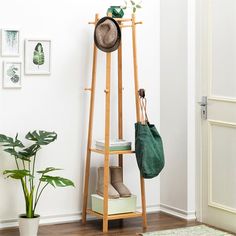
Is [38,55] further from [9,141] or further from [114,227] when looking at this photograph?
[114,227]

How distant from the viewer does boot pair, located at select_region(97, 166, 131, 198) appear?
188 inches

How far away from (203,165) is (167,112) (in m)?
0.56

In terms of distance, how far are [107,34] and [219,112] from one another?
1.02 meters

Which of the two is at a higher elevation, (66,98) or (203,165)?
(66,98)

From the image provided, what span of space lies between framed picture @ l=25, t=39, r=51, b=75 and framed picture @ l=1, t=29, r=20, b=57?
2.9 inches

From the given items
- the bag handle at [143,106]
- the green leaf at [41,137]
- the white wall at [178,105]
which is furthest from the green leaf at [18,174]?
the white wall at [178,105]

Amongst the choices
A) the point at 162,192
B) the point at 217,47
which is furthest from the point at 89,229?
the point at 217,47

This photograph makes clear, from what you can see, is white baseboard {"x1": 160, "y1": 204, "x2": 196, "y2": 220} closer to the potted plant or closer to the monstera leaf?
the potted plant

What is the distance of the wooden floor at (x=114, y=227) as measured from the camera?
463 cm

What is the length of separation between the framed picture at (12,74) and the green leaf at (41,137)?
1.27 feet

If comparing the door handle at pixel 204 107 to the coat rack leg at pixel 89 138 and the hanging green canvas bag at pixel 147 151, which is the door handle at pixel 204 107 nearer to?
the hanging green canvas bag at pixel 147 151

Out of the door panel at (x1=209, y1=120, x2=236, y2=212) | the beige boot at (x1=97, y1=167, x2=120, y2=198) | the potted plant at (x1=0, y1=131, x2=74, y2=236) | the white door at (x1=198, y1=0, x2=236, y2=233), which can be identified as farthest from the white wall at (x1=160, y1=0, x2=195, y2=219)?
the potted plant at (x1=0, y1=131, x2=74, y2=236)

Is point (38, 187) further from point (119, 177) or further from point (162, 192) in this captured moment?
point (162, 192)

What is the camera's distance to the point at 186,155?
5.02 metres
